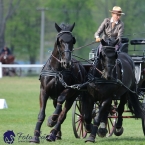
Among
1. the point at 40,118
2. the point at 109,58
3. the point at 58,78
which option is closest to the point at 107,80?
the point at 109,58

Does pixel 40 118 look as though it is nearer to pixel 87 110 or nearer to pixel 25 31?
pixel 87 110

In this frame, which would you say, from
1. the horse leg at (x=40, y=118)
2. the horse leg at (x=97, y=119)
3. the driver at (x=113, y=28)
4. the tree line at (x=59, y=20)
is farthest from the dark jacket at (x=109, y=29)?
the tree line at (x=59, y=20)

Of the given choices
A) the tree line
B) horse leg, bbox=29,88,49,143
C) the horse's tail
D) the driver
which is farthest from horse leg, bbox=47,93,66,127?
the tree line

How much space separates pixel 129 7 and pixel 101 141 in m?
43.3

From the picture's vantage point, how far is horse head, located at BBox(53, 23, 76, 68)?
1031 centimetres

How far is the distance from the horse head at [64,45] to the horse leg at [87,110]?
3.61 feet

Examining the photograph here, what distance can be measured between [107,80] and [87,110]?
0.94 meters

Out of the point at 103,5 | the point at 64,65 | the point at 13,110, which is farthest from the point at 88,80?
the point at 103,5

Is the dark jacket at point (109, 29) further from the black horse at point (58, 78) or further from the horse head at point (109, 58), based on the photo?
the horse head at point (109, 58)

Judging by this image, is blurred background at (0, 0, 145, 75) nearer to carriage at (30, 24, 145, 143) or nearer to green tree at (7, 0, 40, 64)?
green tree at (7, 0, 40, 64)

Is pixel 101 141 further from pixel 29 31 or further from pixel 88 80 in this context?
pixel 29 31

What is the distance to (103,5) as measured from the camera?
57.9m

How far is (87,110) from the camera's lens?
36.9ft

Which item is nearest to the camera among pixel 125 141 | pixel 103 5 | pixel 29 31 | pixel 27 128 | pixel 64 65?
pixel 64 65
